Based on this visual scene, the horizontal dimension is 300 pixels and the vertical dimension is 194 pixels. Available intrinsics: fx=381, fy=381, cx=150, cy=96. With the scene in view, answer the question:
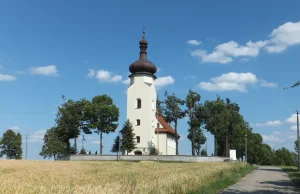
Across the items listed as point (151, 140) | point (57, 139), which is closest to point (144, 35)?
point (151, 140)

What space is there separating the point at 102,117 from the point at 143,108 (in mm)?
8404

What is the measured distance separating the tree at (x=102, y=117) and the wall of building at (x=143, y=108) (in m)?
3.63

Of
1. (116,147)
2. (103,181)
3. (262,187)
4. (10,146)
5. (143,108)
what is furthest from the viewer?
(10,146)

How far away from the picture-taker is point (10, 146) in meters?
105

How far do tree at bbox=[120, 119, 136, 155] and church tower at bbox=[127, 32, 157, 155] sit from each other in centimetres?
215

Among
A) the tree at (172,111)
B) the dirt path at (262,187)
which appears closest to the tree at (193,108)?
the tree at (172,111)

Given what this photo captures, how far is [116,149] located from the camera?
72.1 metres

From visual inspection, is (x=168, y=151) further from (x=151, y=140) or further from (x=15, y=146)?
(x=15, y=146)

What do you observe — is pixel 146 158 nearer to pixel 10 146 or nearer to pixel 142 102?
pixel 142 102

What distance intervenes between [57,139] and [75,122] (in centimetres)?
756

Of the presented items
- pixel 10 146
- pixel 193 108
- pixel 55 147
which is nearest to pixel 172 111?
pixel 193 108

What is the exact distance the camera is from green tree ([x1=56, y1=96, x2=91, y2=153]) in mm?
74375

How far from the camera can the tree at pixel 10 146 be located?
4124 inches

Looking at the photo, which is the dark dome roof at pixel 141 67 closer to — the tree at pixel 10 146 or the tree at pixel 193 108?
the tree at pixel 193 108
